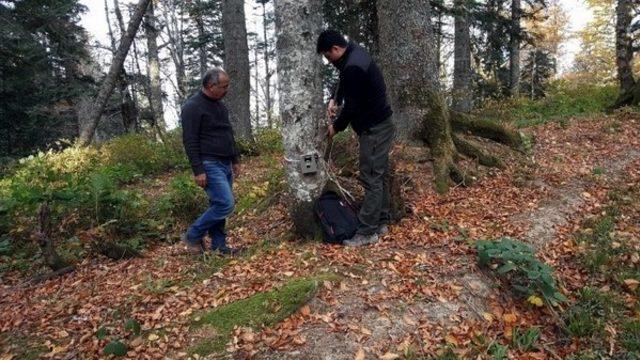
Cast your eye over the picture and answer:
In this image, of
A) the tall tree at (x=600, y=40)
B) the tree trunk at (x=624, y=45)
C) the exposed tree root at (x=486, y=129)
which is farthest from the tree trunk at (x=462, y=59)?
the tall tree at (x=600, y=40)

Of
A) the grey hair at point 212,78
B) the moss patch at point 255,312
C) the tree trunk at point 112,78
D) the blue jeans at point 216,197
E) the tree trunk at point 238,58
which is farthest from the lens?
the tree trunk at point 238,58

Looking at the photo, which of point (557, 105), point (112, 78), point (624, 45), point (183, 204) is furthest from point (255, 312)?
point (624, 45)

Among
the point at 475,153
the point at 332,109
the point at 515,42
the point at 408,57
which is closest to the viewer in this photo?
the point at 332,109

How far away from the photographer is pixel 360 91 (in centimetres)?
484

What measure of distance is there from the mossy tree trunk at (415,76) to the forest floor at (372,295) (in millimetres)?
1014

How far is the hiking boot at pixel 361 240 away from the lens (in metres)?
5.04

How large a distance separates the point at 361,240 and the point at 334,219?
38 centimetres

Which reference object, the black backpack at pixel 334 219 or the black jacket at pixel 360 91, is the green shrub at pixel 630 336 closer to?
the black backpack at pixel 334 219

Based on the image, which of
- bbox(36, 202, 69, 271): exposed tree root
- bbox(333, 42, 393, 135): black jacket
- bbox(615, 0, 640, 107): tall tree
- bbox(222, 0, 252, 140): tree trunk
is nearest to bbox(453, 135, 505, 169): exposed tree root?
bbox(333, 42, 393, 135): black jacket

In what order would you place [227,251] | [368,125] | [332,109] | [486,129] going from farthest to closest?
1. [486,129]
2. [227,251]
3. [332,109]
4. [368,125]

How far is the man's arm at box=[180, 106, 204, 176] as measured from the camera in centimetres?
503

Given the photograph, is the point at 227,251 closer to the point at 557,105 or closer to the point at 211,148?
the point at 211,148

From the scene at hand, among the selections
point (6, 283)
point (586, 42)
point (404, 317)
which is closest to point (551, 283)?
point (404, 317)

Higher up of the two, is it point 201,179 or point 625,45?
point 625,45
